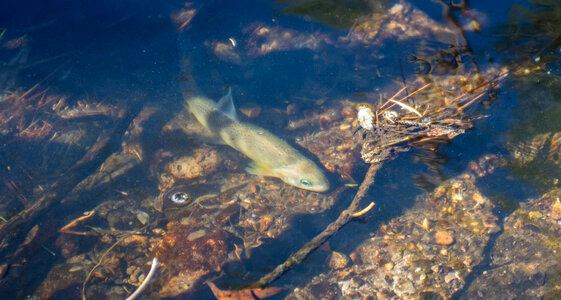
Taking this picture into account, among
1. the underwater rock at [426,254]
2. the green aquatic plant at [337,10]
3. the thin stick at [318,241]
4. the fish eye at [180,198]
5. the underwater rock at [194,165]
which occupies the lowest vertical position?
the underwater rock at [426,254]

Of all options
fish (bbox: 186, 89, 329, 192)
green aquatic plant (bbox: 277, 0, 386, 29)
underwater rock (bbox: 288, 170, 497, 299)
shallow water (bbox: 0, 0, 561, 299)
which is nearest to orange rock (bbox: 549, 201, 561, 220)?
shallow water (bbox: 0, 0, 561, 299)

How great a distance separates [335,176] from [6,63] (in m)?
10.3

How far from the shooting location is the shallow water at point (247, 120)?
381 centimetres

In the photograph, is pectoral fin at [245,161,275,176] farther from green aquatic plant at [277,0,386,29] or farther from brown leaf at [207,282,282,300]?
green aquatic plant at [277,0,386,29]

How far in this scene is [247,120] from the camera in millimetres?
6004

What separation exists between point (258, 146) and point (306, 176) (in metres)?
1.19

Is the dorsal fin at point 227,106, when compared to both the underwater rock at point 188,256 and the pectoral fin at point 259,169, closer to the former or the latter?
the pectoral fin at point 259,169

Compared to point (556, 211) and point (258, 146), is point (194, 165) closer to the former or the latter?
point (258, 146)

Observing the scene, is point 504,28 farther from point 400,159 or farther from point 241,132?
point 241,132

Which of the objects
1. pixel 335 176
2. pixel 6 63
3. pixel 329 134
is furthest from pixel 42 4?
pixel 335 176

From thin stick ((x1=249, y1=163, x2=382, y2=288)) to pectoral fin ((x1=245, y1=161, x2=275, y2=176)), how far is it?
1709 millimetres

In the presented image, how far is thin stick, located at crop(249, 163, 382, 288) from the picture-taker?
3432 millimetres

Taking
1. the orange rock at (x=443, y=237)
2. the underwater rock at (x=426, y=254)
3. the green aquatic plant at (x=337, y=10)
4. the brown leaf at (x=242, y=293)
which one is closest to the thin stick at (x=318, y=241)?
the brown leaf at (x=242, y=293)

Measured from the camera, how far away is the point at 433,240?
4047 millimetres
